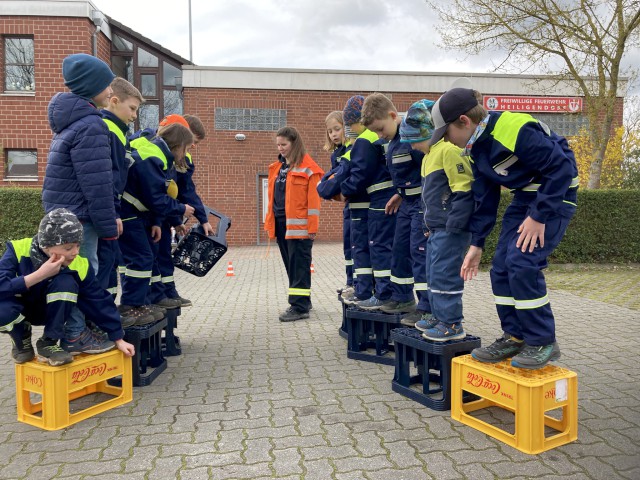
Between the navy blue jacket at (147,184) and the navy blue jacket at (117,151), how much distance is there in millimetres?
205

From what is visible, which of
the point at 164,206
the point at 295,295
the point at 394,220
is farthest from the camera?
the point at 295,295

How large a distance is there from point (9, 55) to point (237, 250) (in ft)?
33.0

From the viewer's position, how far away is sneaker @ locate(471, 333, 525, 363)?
3324 millimetres

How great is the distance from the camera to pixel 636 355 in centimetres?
489

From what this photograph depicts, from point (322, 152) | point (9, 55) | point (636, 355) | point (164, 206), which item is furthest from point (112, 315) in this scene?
point (9, 55)

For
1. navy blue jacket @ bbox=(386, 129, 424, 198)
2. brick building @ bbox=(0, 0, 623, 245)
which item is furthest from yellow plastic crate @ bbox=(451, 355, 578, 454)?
brick building @ bbox=(0, 0, 623, 245)

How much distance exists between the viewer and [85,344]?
12.0ft

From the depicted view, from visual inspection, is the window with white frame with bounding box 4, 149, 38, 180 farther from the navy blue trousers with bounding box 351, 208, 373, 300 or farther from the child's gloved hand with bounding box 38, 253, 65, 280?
the child's gloved hand with bounding box 38, 253, 65, 280

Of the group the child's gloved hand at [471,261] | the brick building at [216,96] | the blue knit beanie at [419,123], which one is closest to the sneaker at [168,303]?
the blue knit beanie at [419,123]

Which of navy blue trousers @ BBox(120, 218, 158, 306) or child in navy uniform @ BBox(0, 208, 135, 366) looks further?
navy blue trousers @ BBox(120, 218, 158, 306)

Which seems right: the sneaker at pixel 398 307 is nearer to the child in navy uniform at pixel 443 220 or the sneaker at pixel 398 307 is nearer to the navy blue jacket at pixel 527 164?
the child in navy uniform at pixel 443 220

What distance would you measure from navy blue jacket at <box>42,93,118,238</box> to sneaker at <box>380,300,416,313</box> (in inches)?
92.3

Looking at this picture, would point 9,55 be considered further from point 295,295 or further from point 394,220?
point 394,220

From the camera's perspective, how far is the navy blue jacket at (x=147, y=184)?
4.51 metres
